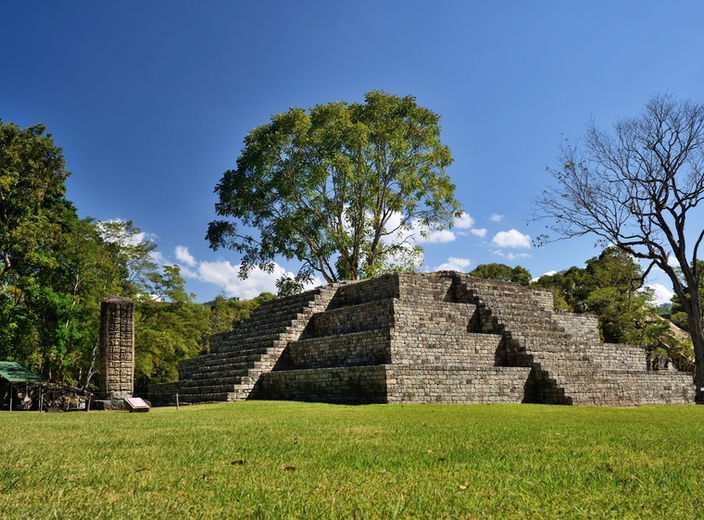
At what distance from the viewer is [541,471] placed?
154 inches

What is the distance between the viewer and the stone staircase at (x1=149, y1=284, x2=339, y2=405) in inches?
609

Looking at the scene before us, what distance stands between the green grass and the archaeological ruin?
21.3ft

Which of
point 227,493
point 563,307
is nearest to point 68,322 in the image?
point 227,493

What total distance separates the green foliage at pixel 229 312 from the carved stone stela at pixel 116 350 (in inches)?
835

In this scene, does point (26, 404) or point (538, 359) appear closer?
point (538, 359)

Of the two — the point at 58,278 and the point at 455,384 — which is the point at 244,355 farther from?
the point at 58,278

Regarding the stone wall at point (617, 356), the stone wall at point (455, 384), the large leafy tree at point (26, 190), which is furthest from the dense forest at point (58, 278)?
the stone wall at point (617, 356)

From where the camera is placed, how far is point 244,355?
17.6 meters

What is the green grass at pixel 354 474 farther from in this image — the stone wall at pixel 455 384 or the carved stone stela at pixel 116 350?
the carved stone stela at pixel 116 350

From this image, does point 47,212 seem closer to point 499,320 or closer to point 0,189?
point 0,189

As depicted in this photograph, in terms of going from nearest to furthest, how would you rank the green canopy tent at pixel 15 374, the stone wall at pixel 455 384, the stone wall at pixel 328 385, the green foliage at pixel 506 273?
the stone wall at pixel 455 384 < the stone wall at pixel 328 385 < the green canopy tent at pixel 15 374 < the green foliage at pixel 506 273

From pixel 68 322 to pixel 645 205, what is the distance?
70.2ft

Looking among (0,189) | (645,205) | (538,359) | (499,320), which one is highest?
(0,189)

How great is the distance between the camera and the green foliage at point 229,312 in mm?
40219
